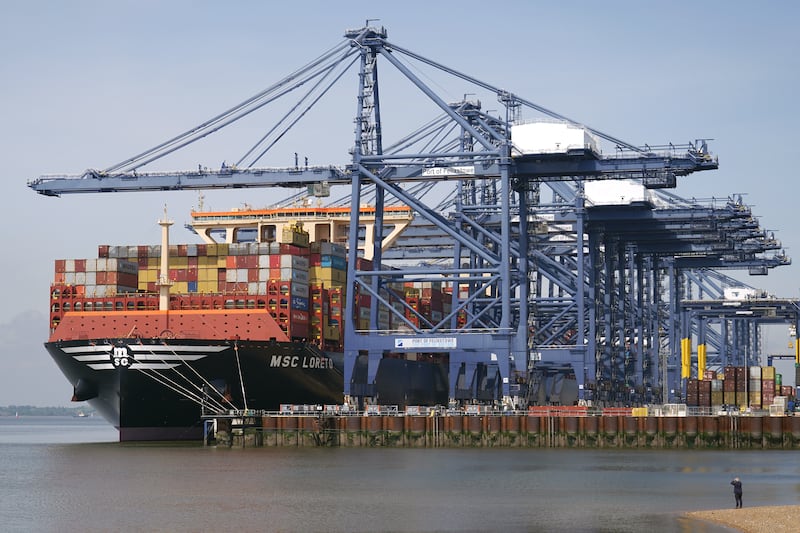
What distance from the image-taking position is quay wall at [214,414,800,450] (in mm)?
65125

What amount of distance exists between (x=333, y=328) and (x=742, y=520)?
137ft

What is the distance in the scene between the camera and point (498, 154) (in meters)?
69.7

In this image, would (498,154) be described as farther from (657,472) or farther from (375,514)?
(375,514)

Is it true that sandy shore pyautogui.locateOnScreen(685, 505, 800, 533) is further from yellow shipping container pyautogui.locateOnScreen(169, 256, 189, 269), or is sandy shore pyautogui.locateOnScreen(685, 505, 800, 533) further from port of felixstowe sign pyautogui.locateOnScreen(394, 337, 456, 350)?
yellow shipping container pyautogui.locateOnScreen(169, 256, 189, 269)

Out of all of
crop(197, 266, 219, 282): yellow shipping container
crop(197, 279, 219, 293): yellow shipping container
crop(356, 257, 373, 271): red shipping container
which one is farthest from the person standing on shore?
crop(356, 257, 373, 271): red shipping container

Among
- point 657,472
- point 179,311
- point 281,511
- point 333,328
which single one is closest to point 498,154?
point 333,328

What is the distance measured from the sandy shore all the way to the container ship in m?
34.1

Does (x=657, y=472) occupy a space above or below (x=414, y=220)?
below

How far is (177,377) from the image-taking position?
217 feet

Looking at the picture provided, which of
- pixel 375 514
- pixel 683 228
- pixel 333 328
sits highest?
pixel 683 228

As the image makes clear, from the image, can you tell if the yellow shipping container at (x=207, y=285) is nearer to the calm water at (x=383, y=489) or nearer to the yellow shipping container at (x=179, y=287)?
the yellow shipping container at (x=179, y=287)

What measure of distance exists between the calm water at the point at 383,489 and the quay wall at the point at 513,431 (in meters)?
1.99

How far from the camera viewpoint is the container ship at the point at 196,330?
217 ft

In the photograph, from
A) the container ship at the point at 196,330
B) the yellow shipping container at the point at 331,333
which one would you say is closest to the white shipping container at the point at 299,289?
the container ship at the point at 196,330
